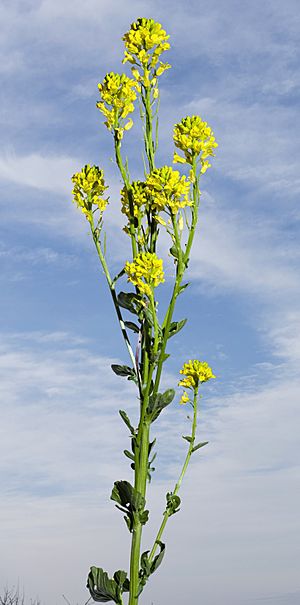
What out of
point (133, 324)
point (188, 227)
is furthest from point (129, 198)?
point (133, 324)

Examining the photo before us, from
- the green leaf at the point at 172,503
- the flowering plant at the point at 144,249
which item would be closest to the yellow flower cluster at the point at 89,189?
the flowering plant at the point at 144,249

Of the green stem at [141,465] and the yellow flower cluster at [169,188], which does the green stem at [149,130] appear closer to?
the yellow flower cluster at [169,188]

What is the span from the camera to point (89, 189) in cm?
403

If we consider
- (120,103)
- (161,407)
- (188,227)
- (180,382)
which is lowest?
(161,407)

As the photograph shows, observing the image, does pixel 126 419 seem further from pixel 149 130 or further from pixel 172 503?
pixel 149 130

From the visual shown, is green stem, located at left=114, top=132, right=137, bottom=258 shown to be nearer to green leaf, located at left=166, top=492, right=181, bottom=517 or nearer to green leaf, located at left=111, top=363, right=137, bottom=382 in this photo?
green leaf, located at left=111, top=363, right=137, bottom=382

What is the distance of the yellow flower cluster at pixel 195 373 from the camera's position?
13.9 ft

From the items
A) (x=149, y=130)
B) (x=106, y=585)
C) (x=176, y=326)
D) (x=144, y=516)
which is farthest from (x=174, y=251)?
(x=106, y=585)

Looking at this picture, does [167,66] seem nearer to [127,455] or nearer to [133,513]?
[127,455]

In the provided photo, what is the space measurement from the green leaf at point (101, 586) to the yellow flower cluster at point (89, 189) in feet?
6.43

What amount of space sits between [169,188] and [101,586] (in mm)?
2063

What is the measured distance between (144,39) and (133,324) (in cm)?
165

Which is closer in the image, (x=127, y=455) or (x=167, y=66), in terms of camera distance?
(x=127, y=455)

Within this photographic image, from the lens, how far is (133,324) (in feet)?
12.3
